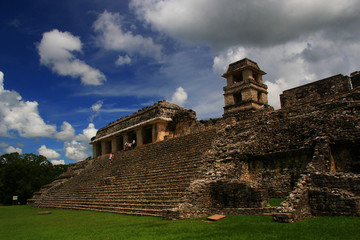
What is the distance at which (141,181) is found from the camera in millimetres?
12750

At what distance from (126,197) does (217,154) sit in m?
4.52

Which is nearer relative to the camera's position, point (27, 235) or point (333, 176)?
point (333, 176)

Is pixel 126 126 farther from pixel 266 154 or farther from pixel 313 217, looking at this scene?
pixel 313 217

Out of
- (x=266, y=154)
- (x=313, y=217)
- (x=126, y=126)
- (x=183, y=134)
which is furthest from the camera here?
(x=126, y=126)

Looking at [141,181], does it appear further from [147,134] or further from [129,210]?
→ [147,134]

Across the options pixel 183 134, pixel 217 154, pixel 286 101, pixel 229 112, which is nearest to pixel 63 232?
pixel 217 154

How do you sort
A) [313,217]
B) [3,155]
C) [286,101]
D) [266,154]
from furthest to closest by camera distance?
[3,155] < [286,101] < [266,154] < [313,217]

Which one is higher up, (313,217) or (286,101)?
(286,101)

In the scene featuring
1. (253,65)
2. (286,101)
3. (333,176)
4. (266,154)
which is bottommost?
(333,176)

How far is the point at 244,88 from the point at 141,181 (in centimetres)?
1572

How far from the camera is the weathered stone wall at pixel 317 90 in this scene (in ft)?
54.2

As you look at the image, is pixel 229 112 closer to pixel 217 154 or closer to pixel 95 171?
pixel 95 171

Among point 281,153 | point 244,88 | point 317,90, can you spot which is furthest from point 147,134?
point 281,153

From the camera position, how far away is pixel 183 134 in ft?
52.2
